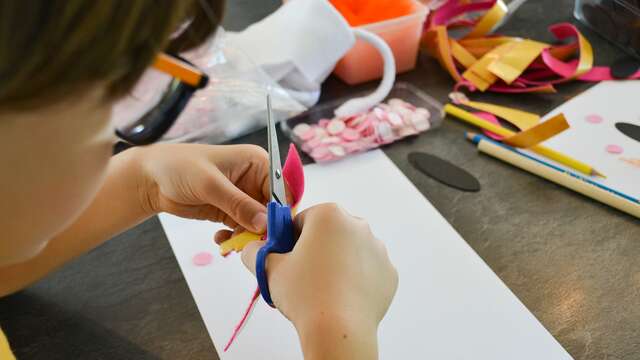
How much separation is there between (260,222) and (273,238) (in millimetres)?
52

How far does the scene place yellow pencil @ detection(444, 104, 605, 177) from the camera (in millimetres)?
640

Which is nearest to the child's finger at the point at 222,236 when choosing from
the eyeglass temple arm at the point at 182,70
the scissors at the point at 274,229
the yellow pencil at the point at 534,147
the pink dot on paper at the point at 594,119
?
the scissors at the point at 274,229

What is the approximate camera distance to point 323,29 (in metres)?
0.75

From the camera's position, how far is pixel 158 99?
1.18 feet

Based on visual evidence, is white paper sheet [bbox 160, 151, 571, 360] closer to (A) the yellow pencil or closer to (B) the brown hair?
(A) the yellow pencil

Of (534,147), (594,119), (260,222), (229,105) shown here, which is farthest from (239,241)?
(594,119)

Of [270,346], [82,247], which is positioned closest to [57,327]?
[82,247]

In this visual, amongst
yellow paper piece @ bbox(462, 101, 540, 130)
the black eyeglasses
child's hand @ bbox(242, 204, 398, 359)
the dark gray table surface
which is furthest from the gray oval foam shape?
the black eyeglasses

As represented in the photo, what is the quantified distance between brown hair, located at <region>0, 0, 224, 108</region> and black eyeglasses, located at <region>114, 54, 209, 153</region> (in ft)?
0.08

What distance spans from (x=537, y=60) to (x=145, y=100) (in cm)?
63

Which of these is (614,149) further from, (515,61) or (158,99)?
(158,99)

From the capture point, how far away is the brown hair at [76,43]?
0.74ft

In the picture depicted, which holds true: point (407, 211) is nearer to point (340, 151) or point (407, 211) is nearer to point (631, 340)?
point (340, 151)

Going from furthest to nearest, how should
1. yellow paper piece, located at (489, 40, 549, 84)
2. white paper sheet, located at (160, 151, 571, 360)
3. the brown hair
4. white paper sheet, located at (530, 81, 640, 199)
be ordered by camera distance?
yellow paper piece, located at (489, 40, 549, 84) < white paper sheet, located at (530, 81, 640, 199) < white paper sheet, located at (160, 151, 571, 360) < the brown hair
